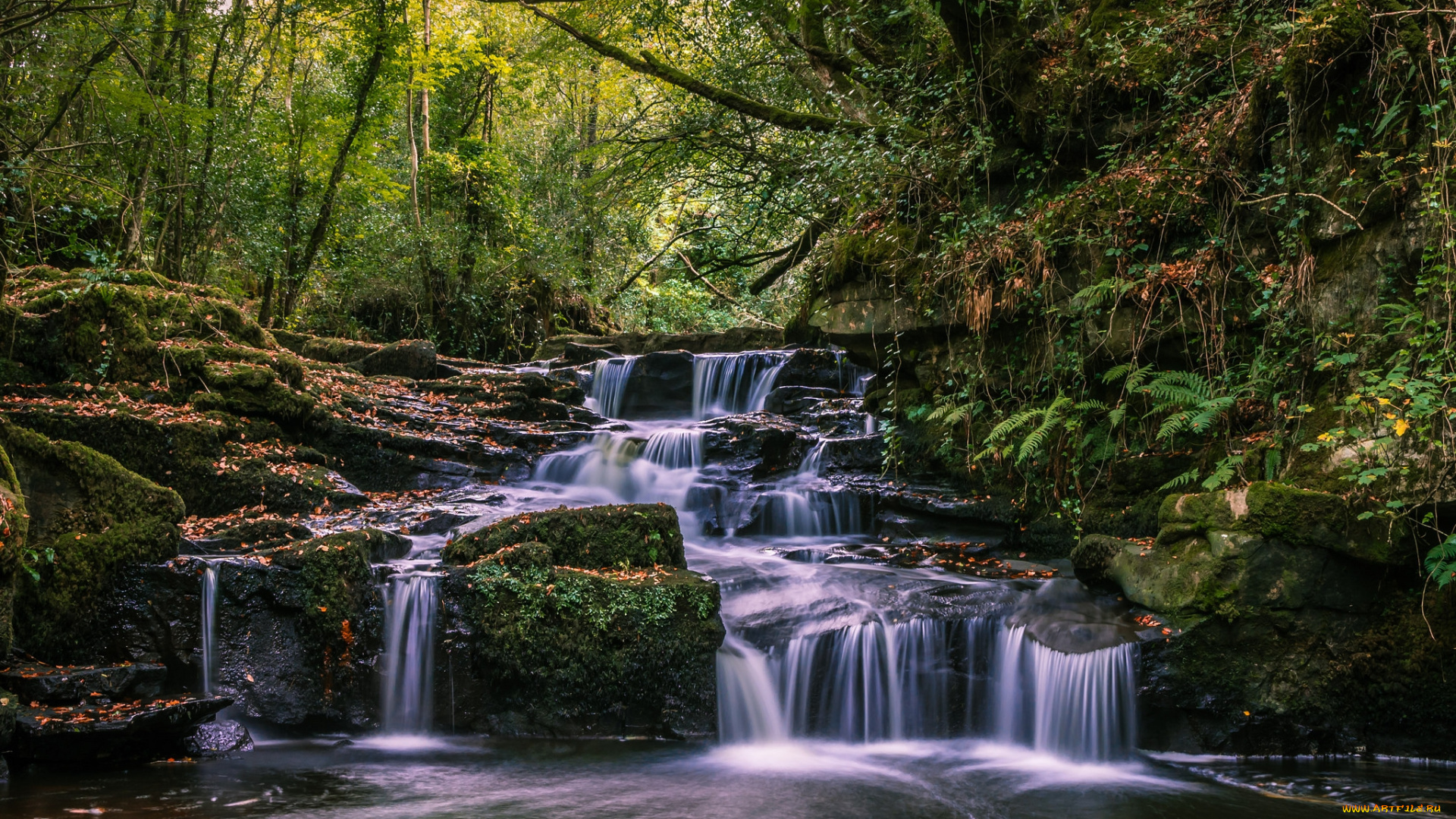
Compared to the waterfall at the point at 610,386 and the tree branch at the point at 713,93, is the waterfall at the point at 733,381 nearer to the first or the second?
the waterfall at the point at 610,386

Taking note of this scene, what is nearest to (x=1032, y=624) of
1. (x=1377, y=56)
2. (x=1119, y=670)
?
(x=1119, y=670)

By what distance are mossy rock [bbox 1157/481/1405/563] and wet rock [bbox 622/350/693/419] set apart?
8.64 m

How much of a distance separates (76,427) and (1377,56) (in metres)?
12.0

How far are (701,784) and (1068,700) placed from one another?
9.52 ft

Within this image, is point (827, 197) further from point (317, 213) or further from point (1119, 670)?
point (317, 213)

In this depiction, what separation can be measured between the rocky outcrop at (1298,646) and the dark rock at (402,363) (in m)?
11.6

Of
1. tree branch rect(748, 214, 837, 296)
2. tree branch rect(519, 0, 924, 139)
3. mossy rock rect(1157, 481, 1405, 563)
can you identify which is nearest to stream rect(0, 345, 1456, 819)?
mossy rock rect(1157, 481, 1405, 563)

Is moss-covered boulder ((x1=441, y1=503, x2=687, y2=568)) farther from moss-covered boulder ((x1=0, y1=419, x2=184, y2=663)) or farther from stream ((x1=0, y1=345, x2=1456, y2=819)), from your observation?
moss-covered boulder ((x1=0, y1=419, x2=184, y2=663))

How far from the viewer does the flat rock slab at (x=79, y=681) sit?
5.29 m

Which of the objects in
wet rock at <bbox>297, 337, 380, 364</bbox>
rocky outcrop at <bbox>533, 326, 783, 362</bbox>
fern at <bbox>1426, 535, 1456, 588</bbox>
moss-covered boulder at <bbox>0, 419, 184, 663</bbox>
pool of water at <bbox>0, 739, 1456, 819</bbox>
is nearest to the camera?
pool of water at <bbox>0, 739, 1456, 819</bbox>

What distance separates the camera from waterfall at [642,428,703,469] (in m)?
11.1

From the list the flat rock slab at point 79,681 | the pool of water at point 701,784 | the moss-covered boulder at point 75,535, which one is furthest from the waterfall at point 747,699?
the moss-covered boulder at point 75,535

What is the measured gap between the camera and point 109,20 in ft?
29.3

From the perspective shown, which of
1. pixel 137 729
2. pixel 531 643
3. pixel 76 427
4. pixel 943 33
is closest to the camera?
pixel 137 729
